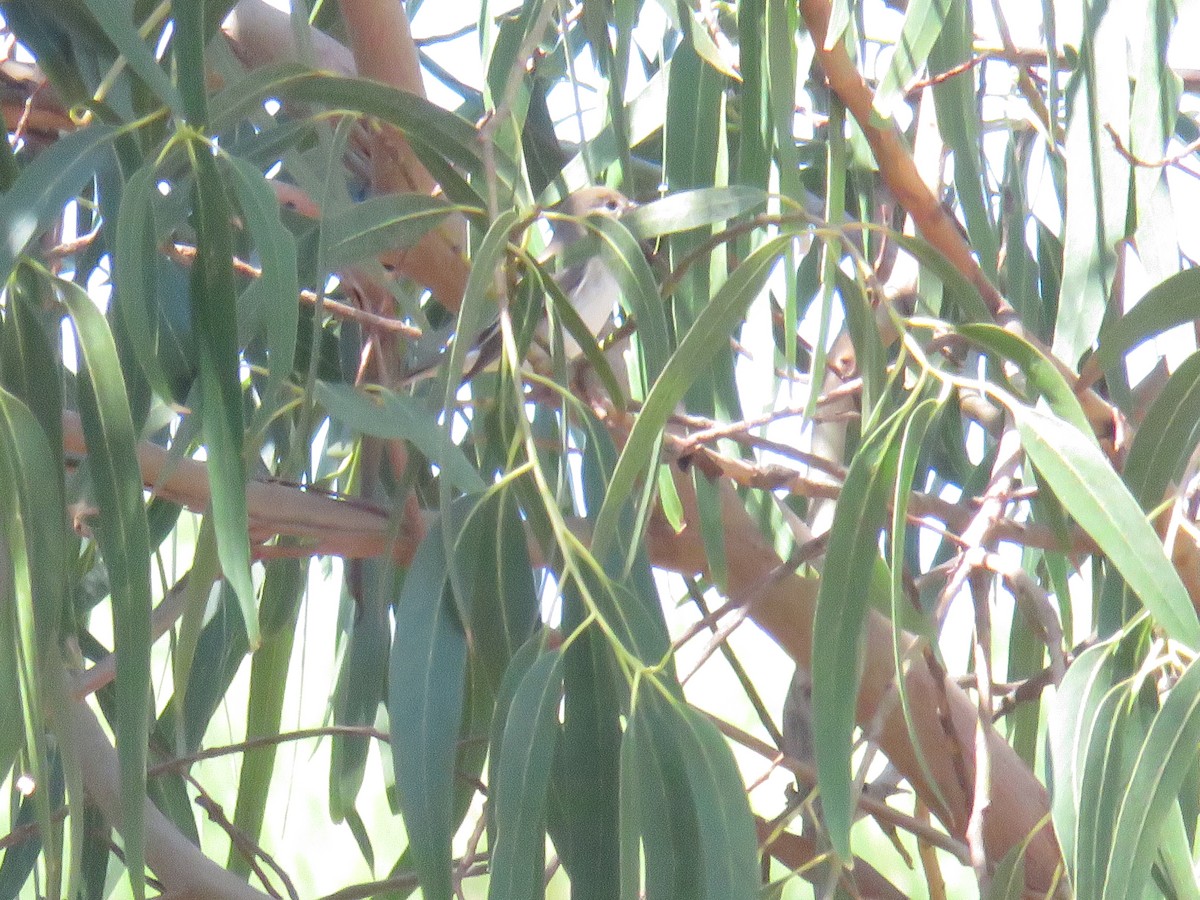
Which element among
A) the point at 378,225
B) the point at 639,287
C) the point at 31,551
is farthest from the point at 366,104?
the point at 31,551

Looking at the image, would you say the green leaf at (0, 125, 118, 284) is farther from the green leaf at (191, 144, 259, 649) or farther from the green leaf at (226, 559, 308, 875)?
the green leaf at (226, 559, 308, 875)

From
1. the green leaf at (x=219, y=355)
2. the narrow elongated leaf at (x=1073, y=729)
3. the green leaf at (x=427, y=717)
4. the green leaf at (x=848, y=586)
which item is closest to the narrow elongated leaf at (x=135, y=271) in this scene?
the green leaf at (x=219, y=355)

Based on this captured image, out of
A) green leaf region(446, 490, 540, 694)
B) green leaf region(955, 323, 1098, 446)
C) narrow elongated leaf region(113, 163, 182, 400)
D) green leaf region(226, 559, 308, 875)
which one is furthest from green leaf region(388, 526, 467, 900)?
green leaf region(226, 559, 308, 875)

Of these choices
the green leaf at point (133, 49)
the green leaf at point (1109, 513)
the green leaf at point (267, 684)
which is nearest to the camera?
the green leaf at point (1109, 513)

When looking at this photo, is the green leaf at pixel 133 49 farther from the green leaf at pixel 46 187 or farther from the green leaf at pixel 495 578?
the green leaf at pixel 495 578

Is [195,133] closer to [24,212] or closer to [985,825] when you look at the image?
[24,212]

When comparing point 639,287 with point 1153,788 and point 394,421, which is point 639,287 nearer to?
point 394,421

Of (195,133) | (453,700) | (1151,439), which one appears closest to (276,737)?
(453,700)
